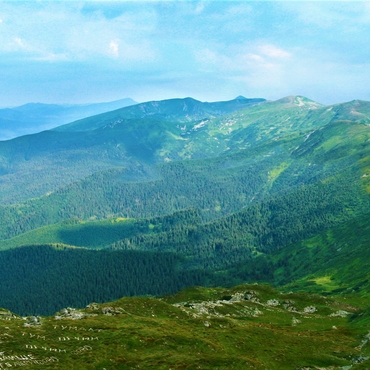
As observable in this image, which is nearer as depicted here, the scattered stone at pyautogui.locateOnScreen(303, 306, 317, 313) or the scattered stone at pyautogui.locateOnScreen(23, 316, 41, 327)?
the scattered stone at pyautogui.locateOnScreen(23, 316, 41, 327)

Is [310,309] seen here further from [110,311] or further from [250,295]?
[110,311]

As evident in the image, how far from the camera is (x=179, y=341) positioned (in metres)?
82.0

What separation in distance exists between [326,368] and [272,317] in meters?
49.0

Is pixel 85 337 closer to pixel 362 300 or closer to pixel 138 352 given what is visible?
pixel 138 352

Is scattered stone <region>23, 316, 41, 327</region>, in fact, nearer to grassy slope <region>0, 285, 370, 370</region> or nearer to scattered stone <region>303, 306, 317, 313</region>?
grassy slope <region>0, 285, 370, 370</region>

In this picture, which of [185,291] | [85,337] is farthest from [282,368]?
[185,291]

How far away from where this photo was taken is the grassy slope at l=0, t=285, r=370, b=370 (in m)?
68.5

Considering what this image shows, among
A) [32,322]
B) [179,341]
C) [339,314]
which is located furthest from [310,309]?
[32,322]

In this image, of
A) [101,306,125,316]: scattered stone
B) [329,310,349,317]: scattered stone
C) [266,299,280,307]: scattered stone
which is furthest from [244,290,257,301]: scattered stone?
[101,306,125,316]: scattered stone

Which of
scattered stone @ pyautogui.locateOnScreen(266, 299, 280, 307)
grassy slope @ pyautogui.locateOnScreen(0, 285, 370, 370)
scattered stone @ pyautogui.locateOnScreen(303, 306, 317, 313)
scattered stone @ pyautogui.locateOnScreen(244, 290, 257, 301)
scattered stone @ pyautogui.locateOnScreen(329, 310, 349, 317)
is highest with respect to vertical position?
grassy slope @ pyautogui.locateOnScreen(0, 285, 370, 370)

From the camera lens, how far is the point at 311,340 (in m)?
99.0

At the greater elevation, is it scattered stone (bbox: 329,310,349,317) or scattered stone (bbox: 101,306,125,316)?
scattered stone (bbox: 101,306,125,316)

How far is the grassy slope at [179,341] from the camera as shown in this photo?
68.5m

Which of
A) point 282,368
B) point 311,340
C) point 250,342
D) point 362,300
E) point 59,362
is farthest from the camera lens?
point 362,300
